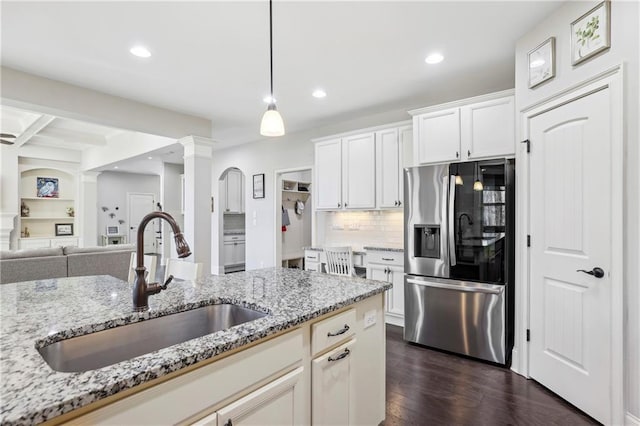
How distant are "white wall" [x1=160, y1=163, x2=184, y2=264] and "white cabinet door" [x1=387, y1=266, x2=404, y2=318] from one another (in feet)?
18.8

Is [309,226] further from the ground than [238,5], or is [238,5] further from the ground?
[238,5]

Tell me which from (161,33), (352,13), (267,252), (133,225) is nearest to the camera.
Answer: (352,13)

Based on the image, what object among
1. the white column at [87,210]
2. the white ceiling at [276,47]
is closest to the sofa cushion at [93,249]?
the white ceiling at [276,47]

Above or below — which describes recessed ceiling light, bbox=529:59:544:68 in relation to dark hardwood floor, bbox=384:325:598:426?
above

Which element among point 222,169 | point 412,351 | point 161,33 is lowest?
point 412,351

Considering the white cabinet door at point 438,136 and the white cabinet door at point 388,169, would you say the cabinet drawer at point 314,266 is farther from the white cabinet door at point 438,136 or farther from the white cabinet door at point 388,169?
the white cabinet door at point 438,136

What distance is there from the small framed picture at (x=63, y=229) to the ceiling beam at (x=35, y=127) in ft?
7.51

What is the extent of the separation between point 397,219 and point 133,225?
8.35 m

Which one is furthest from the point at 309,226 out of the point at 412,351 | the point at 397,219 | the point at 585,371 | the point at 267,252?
the point at 585,371

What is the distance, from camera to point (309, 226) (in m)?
7.21

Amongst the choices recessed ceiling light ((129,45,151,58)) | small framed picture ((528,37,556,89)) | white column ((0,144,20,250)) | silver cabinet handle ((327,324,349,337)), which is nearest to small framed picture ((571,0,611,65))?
small framed picture ((528,37,556,89))

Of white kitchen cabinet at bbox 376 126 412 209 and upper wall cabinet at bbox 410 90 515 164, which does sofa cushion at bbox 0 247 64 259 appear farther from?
upper wall cabinet at bbox 410 90 515 164

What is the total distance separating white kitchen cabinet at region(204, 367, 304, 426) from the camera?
1.01 metres

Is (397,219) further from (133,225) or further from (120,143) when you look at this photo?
(133,225)
